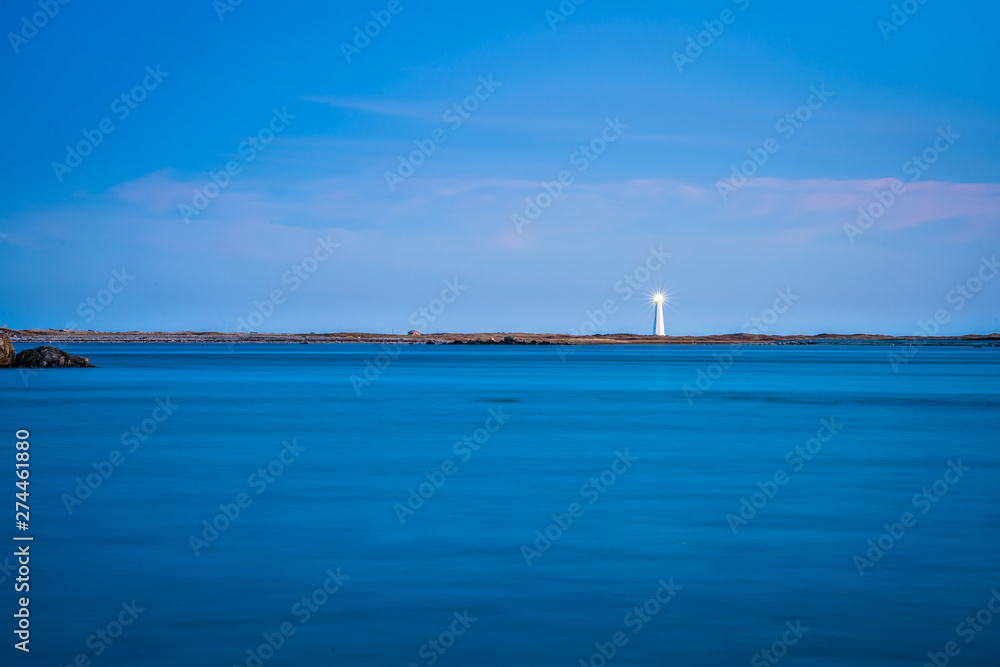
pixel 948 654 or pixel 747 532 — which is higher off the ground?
pixel 747 532

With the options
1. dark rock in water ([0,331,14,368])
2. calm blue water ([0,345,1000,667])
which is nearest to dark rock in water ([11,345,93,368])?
dark rock in water ([0,331,14,368])

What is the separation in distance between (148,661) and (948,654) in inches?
249

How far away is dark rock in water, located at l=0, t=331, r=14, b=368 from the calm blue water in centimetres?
3722

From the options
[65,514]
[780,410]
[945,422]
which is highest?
[780,410]

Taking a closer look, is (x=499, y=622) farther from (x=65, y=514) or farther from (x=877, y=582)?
(x=65, y=514)

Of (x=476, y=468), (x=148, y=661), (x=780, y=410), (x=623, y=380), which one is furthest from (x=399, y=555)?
(x=623, y=380)

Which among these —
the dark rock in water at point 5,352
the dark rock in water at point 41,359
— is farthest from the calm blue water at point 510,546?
the dark rock in water at point 41,359

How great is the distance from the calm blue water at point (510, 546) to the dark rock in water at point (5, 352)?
37.2 metres

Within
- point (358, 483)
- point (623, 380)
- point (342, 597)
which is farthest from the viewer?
point (623, 380)

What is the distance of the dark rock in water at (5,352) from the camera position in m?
61.5

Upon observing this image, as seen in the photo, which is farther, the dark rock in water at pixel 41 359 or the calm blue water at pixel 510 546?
the dark rock in water at pixel 41 359

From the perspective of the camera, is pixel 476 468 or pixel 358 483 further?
pixel 476 468

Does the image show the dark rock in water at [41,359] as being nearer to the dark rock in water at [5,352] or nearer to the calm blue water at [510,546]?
the dark rock in water at [5,352]

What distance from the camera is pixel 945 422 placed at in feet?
102
